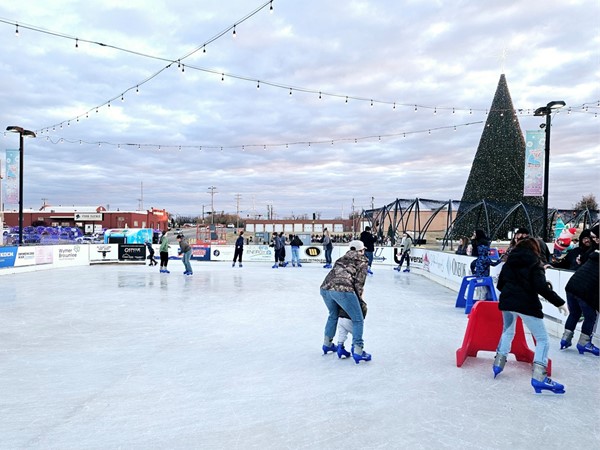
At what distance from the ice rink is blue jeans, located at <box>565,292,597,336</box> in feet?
1.12

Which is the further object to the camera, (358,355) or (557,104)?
(557,104)

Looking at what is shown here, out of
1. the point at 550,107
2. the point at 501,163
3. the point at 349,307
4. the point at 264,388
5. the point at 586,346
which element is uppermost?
the point at 501,163

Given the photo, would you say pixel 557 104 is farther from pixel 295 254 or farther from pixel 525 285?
pixel 295 254

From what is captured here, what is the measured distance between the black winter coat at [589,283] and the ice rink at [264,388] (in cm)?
73

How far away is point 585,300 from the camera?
4.69 metres

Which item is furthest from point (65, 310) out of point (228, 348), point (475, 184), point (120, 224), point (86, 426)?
point (120, 224)

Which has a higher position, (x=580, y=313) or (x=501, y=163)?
(x=501, y=163)

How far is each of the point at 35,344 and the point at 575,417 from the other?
588 cm

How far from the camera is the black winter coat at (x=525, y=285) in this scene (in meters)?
3.73

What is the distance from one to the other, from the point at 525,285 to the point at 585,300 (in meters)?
1.43

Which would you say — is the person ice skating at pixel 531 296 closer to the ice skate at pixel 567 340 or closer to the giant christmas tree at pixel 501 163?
the ice skate at pixel 567 340

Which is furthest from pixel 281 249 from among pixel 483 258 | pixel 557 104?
pixel 483 258

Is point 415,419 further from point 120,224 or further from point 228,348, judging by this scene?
point 120,224

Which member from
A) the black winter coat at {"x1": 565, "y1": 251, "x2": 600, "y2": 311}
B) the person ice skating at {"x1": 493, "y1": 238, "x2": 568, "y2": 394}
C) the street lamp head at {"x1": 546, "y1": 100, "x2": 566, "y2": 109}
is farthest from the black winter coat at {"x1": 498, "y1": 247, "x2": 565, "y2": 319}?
the street lamp head at {"x1": 546, "y1": 100, "x2": 566, "y2": 109}
